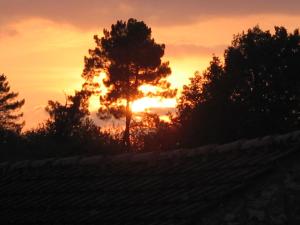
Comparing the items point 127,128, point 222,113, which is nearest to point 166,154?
point 222,113

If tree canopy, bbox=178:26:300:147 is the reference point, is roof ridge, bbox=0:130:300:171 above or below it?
below

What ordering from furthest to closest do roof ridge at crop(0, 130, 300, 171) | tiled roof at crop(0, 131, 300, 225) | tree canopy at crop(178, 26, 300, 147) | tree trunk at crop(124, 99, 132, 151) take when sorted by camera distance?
1. tree trunk at crop(124, 99, 132, 151)
2. tree canopy at crop(178, 26, 300, 147)
3. roof ridge at crop(0, 130, 300, 171)
4. tiled roof at crop(0, 131, 300, 225)

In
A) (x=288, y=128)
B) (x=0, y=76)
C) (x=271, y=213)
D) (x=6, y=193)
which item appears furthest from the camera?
(x=0, y=76)

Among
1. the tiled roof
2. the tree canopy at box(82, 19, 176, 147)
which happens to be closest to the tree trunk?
the tree canopy at box(82, 19, 176, 147)

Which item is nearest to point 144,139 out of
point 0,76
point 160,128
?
point 160,128

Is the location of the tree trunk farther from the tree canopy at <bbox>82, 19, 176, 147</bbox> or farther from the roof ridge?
the roof ridge

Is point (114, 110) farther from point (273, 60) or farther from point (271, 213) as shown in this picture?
point (271, 213)

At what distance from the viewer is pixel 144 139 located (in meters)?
58.0

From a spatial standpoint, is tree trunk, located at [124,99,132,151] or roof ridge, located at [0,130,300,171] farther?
tree trunk, located at [124,99,132,151]

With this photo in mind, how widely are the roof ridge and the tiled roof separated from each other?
0.05 ft

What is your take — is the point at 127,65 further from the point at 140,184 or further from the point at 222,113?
the point at 140,184

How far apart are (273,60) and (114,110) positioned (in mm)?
18045

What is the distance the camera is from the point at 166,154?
9.38m

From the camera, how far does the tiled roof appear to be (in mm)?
7578
